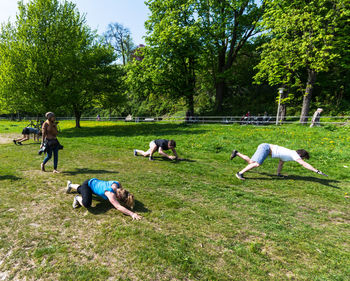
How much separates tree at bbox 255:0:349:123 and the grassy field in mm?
13750

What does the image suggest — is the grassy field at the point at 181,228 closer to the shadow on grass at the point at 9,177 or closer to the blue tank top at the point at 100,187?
the shadow on grass at the point at 9,177

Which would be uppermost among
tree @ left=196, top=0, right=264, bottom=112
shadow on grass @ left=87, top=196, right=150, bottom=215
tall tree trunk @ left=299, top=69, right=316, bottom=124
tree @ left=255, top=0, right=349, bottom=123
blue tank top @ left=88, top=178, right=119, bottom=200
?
tree @ left=196, top=0, right=264, bottom=112

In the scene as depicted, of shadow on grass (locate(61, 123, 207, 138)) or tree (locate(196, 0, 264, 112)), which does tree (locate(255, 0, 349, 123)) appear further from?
shadow on grass (locate(61, 123, 207, 138))

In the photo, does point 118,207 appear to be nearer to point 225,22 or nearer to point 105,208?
point 105,208

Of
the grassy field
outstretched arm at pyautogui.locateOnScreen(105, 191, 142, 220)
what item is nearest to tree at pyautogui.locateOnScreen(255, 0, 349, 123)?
the grassy field

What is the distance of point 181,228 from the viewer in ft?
11.9

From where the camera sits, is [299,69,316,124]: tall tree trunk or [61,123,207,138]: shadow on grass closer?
[61,123,207,138]: shadow on grass

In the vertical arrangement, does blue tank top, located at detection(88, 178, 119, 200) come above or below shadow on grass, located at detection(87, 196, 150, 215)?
above

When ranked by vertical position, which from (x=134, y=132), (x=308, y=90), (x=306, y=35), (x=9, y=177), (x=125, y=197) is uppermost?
(x=306, y=35)

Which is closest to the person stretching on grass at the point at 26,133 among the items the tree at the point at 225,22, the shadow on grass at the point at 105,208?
the shadow on grass at the point at 105,208

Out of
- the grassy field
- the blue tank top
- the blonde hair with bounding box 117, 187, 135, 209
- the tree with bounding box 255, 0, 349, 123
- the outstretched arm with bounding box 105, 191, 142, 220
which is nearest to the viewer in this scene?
the grassy field

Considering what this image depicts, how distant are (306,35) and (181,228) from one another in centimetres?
2082

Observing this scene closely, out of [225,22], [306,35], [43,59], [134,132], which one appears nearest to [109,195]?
[134,132]

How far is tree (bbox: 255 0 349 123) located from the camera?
15.9 metres
